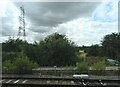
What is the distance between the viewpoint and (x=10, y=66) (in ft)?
44.9

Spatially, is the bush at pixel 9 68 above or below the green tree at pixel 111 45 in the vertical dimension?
below

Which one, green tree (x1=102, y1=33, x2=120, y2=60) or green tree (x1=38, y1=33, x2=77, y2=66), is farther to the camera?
green tree (x1=102, y1=33, x2=120, y2=60)

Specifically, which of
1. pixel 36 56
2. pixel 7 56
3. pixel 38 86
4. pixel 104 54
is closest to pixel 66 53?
pixel 36 56

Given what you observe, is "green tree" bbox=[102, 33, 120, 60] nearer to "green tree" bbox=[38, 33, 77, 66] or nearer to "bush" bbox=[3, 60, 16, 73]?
"green tree" bbox=[38, 33, 77, 66]

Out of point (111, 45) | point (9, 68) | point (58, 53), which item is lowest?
point (9, 68)

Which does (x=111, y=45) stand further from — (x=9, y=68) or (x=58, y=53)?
(x=9, y=68)

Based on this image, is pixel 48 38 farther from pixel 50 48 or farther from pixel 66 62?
pixel 66 62

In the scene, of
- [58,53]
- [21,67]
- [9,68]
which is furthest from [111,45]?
[9,68]

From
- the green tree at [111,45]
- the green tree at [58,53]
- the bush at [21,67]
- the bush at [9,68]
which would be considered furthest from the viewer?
the green tree at [111,45]

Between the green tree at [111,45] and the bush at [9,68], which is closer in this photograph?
the bush at [9,68]

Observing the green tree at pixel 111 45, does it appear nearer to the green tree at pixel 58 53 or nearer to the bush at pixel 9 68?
the green tree at pixel 58 53

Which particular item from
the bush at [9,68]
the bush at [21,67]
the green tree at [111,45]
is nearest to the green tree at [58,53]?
the bush at [9,68]

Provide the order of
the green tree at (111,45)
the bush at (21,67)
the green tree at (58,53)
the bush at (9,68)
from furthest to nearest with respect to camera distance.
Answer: the green tree at (111,45)
the green tree at (58,53)
the bush at (9,68)
the bush at (21,67)

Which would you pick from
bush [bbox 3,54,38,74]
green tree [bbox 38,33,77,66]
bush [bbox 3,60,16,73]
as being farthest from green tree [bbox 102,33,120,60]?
bush [bbox 3,60,16,73]
